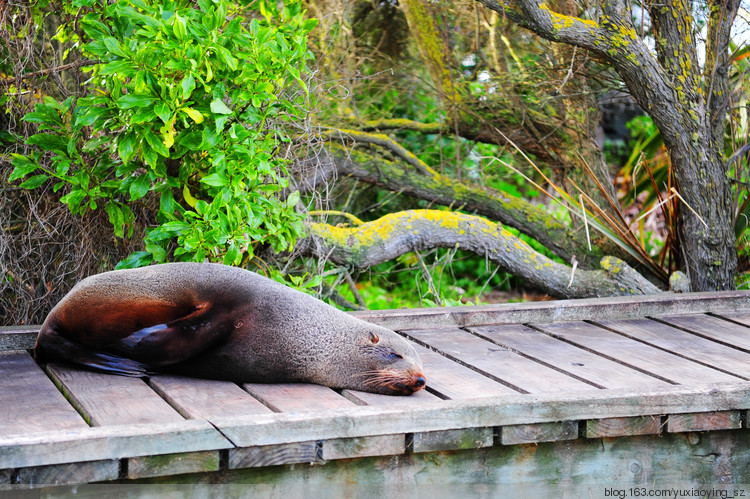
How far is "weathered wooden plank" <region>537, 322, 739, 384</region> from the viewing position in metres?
3.58

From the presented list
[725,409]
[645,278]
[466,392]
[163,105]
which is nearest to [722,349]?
[725,409]

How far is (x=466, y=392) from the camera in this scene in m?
3.26

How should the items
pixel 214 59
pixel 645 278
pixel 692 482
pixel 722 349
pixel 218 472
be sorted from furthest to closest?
1. pixel 645 278
2. pixel 722 349
3. pixel 214 59
4. pixel 692 482
5. pixel 218 472

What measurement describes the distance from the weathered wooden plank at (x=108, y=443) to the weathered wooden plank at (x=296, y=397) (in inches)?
15.8

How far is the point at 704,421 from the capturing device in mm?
3301

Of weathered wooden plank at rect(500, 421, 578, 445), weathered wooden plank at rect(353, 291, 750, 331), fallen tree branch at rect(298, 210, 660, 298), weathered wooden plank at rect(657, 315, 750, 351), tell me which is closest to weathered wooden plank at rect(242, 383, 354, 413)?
weathered wooden plank at rect(500, 421, 578, 445)

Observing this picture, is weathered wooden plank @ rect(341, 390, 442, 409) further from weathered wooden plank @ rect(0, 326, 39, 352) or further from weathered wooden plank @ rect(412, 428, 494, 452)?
weathered wooden plank @ rect(0, 326, 39, 352)

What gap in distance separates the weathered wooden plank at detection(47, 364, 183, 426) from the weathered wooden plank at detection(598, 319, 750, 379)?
2.34 metres

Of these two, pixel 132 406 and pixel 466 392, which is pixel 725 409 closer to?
pixel 466 392

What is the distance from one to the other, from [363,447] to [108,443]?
815mm

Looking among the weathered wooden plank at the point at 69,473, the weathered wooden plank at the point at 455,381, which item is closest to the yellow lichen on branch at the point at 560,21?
the weathered wooden plank at the point at 455,381

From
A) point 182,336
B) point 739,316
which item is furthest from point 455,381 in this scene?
point 739,316

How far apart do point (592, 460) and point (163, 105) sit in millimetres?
2215

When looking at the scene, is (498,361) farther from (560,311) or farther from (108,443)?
(108,443)
